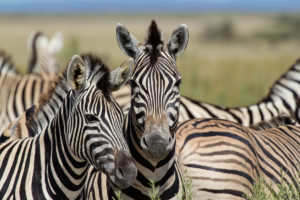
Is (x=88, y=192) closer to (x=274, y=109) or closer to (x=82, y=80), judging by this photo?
(x=82, y=80)

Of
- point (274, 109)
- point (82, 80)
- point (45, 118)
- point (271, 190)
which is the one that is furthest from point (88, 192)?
point (274, 109)

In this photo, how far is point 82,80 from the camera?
4637 millimetres

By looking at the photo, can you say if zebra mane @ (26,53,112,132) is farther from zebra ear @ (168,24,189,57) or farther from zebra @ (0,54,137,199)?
zebra ear @ (168,24,189,57)

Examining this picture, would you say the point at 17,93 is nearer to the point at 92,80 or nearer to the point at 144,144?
the point at 92,80

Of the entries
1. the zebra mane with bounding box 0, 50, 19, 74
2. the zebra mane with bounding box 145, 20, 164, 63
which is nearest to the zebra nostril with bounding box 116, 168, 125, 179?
the zebra mane with bounding box 145, 20, 164, 63

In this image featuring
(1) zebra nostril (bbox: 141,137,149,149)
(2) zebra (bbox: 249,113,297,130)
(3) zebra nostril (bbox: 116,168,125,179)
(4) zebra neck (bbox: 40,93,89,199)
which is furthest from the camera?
(2) zebra (bbox: 249,113,297,130)

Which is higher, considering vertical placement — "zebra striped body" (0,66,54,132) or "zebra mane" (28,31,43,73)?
"zebra mane" (28,31,43,73)

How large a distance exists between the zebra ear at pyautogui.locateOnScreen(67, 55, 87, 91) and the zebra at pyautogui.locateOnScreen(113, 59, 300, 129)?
2609 millimetres

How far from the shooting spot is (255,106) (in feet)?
25.5

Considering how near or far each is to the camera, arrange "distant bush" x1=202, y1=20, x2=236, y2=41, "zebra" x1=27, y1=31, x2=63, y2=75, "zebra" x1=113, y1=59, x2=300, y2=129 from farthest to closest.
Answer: "distant bush" x1=202, y1=20, x2=236, y2=41 → "zebra" x1=27, y1=31, x2=63, y2=75 → "zebra" x1=113, y1=59, x2=300, y2=129

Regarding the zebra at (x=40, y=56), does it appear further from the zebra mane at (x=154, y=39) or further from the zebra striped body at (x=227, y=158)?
the zebra mane at (x=154, y=39)

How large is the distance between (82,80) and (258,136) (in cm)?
194

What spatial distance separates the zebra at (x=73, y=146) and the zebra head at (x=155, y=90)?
0.19 m

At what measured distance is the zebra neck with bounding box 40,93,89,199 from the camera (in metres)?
4.66
